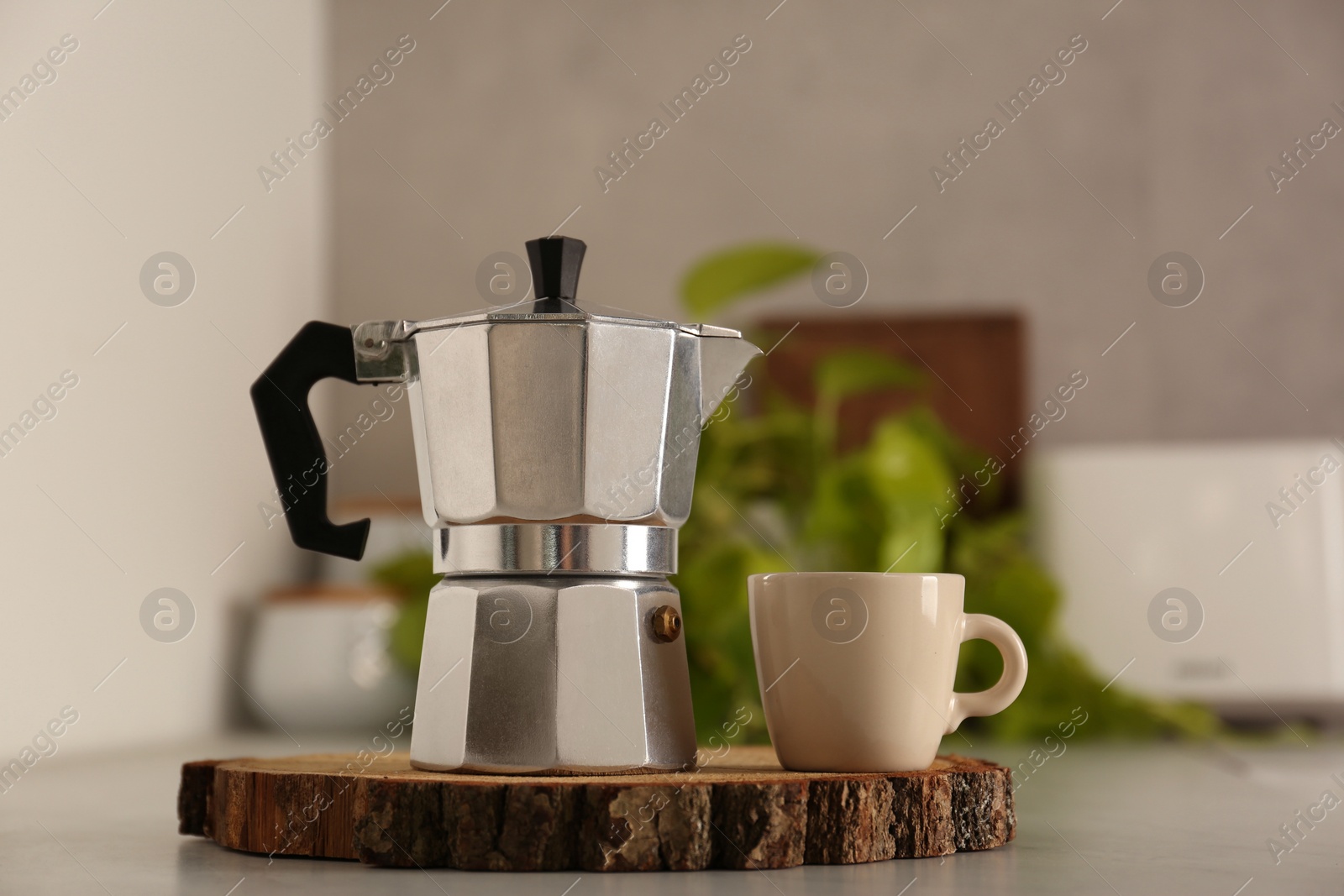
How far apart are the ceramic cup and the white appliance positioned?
894mm

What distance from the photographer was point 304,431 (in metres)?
0.58

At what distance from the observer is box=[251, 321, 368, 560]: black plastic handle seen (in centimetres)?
58

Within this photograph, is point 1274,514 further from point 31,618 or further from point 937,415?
point 31,618

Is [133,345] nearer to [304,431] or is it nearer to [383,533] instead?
[383,533]

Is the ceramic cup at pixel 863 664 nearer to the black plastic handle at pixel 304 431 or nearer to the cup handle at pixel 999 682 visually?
the cup handle at pixel 999 682

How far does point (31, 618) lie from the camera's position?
96 cm

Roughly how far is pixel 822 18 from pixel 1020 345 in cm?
53

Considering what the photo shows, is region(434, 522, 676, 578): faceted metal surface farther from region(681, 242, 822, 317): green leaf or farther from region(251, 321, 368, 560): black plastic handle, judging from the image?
region(681, 242, 822, 317): green leaf

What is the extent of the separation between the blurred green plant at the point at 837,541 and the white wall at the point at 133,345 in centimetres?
26

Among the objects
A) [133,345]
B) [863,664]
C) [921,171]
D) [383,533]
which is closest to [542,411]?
[863,664]

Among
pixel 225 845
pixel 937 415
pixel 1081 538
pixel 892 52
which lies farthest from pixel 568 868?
pixel 892 52

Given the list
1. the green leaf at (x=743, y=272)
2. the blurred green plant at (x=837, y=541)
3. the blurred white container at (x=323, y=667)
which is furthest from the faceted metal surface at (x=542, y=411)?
the blurred white container at (x=323, y=667)

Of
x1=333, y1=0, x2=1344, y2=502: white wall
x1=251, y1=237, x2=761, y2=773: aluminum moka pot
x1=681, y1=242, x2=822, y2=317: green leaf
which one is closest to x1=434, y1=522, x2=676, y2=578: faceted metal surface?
x1=251, y1=237, x2=761, y2=773: aluminum moka pot

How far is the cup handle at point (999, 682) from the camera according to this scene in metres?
0.59
